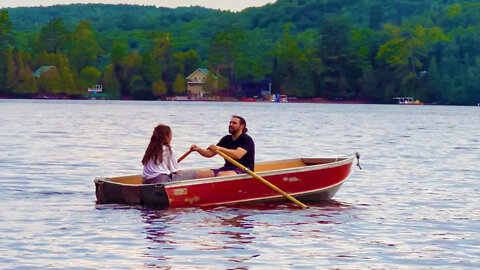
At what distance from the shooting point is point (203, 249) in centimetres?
1567

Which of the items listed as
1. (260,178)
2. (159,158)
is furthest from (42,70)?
(260,178)

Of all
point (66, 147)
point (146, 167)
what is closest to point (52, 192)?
point (146, 167)

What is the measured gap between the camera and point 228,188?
20.0 metres

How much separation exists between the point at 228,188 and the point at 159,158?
4.66ft

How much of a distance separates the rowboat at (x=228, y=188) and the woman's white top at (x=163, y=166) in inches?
18.2

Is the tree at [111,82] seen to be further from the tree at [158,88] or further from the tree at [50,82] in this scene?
the tree at [50,82]

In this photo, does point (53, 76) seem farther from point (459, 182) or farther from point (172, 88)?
point (459, 182)

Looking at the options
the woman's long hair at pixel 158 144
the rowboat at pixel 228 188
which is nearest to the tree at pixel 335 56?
the rowboat at pixel 228 188

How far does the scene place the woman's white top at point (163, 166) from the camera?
19.7 meters

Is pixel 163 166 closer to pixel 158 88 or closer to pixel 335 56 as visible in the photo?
pixel 335 56

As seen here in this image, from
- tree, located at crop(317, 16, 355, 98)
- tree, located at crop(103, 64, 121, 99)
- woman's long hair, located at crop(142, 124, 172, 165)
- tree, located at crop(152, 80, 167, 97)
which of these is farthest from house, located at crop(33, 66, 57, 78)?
woman's long hair, located at crop(142, 124, 172, 165)

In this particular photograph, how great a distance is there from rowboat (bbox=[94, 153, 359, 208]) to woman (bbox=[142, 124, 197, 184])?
459 mm

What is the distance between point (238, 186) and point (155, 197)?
170cm

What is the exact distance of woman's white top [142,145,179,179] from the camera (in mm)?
19719
